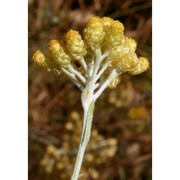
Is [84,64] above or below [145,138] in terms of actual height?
above

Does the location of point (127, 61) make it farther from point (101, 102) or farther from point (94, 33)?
point (101, 102)

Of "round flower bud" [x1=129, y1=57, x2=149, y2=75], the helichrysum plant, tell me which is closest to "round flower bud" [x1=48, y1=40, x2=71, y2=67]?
the helichrysum plant

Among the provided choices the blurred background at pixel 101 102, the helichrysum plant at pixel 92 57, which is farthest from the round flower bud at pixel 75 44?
the blurred background at pixel 101 102

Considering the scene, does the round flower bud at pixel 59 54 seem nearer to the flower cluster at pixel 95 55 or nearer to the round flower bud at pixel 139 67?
the flower cluster at pixel 95 55

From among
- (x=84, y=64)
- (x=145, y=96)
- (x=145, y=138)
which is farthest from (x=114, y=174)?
(x=84, y=64)

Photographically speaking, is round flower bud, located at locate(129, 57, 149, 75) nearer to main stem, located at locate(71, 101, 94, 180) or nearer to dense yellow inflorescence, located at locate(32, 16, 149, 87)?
dense yellow inflorescence, located at locate(32, 16, 149, 87)

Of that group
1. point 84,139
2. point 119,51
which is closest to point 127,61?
point 119,51

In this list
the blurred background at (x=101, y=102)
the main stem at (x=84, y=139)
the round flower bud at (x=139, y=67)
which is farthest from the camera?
the blurred background at (x=101, y=102)
